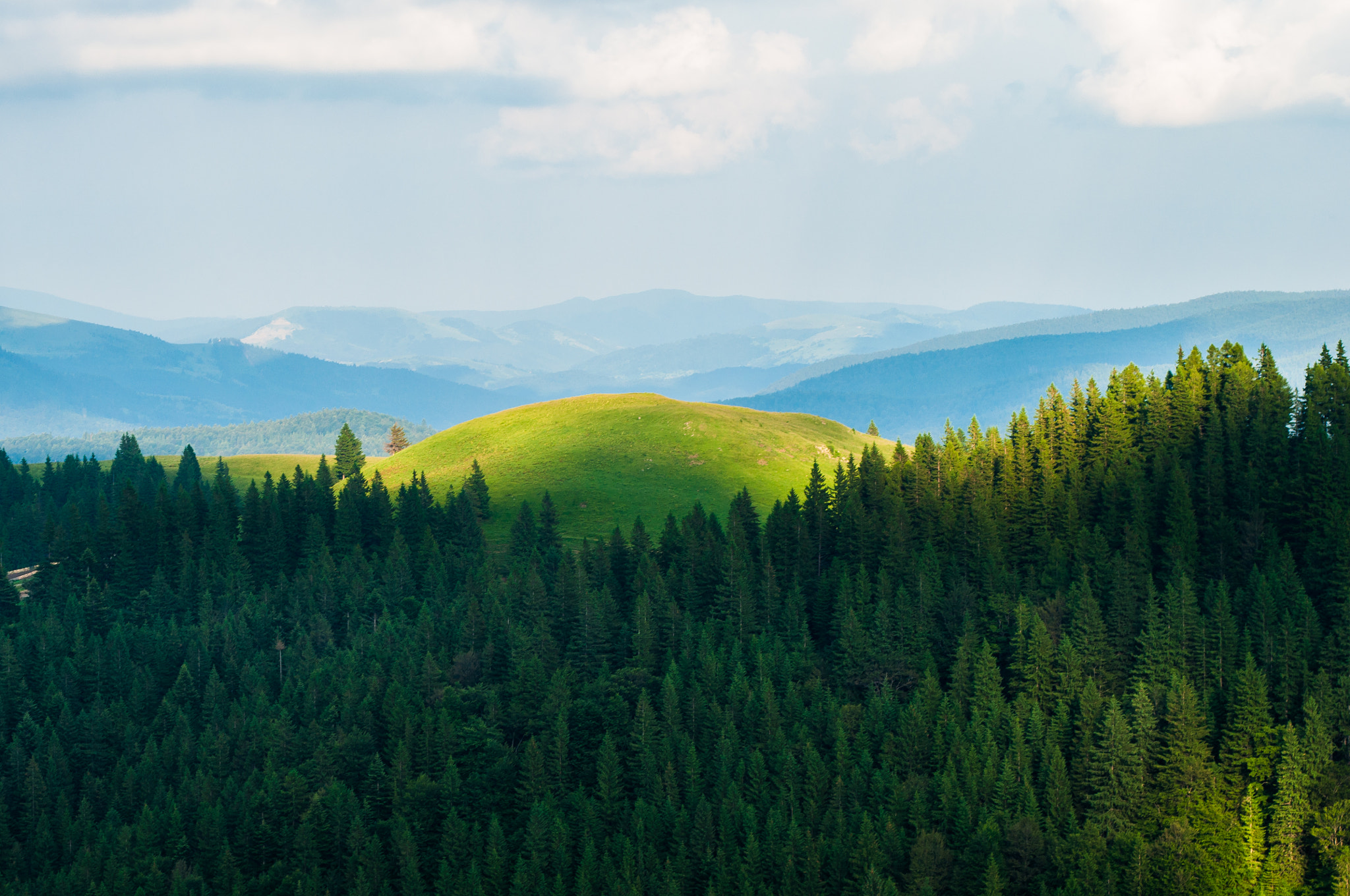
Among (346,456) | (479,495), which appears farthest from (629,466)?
(346,456)

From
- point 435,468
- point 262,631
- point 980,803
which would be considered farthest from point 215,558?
→ point 980,803

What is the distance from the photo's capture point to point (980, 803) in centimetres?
8112

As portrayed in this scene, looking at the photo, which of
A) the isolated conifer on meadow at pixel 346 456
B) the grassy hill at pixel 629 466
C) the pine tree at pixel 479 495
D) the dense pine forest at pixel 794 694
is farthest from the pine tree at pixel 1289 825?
the isolated conifer on meadow at pixel 346 456

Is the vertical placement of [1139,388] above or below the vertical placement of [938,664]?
above

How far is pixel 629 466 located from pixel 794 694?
9056cm

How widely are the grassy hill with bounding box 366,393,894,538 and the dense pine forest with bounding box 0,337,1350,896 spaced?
23587mm

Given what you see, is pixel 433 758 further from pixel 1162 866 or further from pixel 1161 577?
pixel 1161 577

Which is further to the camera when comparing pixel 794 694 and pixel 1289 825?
pixel 794 694

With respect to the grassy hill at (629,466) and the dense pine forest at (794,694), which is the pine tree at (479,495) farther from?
the dense pine forest at (794,694)

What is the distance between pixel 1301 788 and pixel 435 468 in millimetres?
134023

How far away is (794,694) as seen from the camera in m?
93.1

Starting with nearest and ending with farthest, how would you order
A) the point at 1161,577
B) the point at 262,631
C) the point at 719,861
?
the point at 719,861 → the point at 1161,577 → the point at 262,631

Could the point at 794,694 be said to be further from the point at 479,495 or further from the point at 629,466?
the point at 629,466

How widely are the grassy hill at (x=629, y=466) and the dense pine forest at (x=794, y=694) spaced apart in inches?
929
